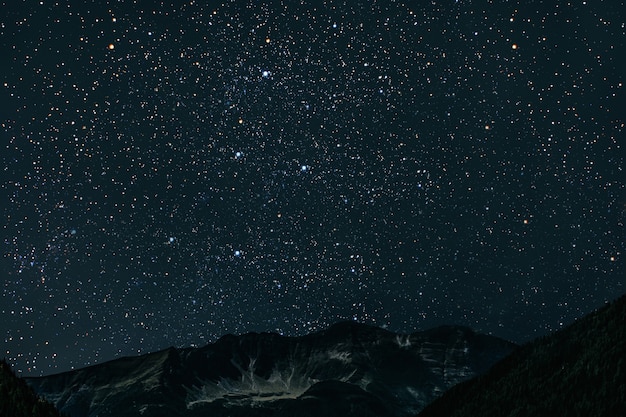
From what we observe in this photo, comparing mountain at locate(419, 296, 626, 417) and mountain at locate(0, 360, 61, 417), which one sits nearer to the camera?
mountain at locate(0, 360, 61, 417)

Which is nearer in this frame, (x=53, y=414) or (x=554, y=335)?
(x=53, y=414)

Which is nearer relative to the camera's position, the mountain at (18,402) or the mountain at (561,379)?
the mountain at (18,402)

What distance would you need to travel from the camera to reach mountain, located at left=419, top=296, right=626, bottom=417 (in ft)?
257

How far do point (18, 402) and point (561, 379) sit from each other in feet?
252

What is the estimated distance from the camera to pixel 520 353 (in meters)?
120

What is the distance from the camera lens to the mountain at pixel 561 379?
7844 cm

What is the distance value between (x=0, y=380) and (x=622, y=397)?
65094 mm

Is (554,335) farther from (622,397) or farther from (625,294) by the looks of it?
(622,397)

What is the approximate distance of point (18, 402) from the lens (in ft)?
118

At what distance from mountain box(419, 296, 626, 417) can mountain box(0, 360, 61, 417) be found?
58.7m

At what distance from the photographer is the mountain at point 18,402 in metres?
34.5

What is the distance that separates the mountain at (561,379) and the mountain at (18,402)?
5868cm

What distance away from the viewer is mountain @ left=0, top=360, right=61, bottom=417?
34.5 meters

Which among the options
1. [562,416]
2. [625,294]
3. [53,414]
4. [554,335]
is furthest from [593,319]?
[53,414]
